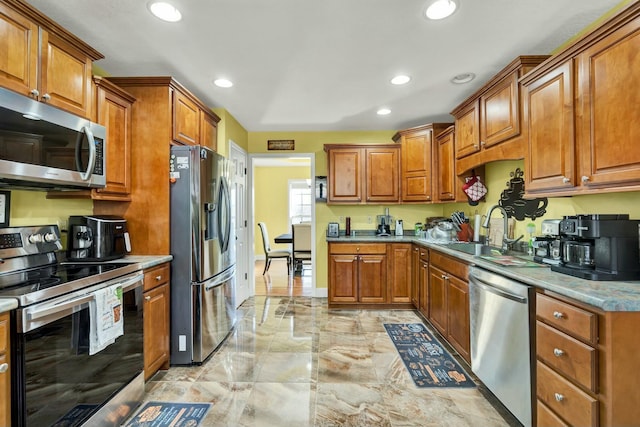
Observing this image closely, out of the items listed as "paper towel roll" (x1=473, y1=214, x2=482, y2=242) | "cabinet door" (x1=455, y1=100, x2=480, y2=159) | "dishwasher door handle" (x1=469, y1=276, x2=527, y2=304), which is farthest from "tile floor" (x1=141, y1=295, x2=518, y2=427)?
"cabinet door" (x1=455, y1=100, x2=480, y2=159)

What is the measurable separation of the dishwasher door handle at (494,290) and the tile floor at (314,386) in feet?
2.50

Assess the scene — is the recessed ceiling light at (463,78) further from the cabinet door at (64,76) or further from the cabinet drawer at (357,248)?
the cabinet door at (64,76)

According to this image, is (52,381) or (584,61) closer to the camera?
(52,381)

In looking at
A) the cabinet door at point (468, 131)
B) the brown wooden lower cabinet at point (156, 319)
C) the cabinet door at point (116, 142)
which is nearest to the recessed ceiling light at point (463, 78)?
the cabinet door at point (468, 131)

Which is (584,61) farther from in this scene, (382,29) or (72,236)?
(72,236)

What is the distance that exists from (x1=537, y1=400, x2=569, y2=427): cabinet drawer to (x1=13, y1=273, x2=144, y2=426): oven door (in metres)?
2.34

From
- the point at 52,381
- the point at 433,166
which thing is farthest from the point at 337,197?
the point at 52,381

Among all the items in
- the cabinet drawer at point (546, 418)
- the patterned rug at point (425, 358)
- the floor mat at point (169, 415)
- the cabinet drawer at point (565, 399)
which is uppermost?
the cabinet drawer at point (565, 399)

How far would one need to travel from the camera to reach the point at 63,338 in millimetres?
1478

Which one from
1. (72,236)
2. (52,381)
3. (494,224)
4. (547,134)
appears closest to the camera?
(52,381)

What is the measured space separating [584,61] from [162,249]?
3.06m

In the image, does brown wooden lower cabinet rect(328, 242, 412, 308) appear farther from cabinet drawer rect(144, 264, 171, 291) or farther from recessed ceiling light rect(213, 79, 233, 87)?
recessed ceiling light rect(213, 79, 233, 87)

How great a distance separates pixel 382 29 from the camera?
6.80 ft

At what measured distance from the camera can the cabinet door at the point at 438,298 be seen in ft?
9.53
